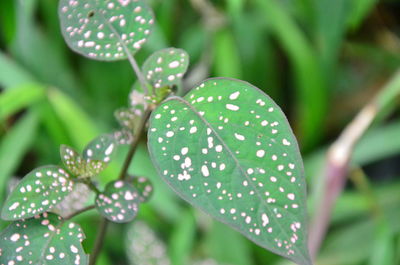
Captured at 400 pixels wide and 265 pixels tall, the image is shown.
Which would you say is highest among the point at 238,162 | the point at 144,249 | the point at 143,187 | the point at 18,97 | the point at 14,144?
the point at 238,162

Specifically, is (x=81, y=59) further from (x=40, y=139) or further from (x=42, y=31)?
(x=40, y=139)

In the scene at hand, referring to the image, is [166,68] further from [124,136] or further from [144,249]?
[144,249]

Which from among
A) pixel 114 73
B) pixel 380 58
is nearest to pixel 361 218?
pixel 380 58

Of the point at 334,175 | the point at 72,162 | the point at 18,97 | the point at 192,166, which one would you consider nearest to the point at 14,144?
the point at 18,97

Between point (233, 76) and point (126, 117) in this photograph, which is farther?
point (233, 76)

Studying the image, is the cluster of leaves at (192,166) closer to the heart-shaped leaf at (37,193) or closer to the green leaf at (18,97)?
the heart-shaped leaf at (37,193)
